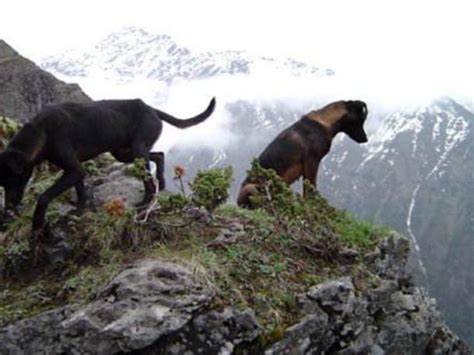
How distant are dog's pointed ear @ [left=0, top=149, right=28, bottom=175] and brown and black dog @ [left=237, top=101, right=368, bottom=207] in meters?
4.46

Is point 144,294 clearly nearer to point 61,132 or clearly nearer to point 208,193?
point 208,193

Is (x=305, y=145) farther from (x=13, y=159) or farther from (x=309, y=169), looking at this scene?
(x=13, y=159)

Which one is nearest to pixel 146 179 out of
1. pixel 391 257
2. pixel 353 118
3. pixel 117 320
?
pixel 117 320

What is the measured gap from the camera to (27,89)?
2812 centimetres

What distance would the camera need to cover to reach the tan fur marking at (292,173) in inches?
563

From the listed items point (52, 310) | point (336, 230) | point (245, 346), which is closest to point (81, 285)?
point (52, 310)

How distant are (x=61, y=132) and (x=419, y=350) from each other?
525 cm

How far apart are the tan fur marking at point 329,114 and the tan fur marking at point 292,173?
96 centimetres

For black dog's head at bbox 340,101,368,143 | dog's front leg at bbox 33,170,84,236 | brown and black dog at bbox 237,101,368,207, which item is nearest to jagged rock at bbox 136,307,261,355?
dog's front leg at bbox 33,170,84,236

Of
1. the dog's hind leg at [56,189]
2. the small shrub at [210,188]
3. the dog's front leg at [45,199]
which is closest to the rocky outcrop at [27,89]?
the dog's hind leg at [56,189]

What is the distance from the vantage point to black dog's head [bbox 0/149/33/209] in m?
10.3

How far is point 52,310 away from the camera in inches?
343

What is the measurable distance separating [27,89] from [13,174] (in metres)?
18.2

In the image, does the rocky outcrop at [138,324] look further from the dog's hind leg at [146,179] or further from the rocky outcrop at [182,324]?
the dog's hind leg at [146,179]
